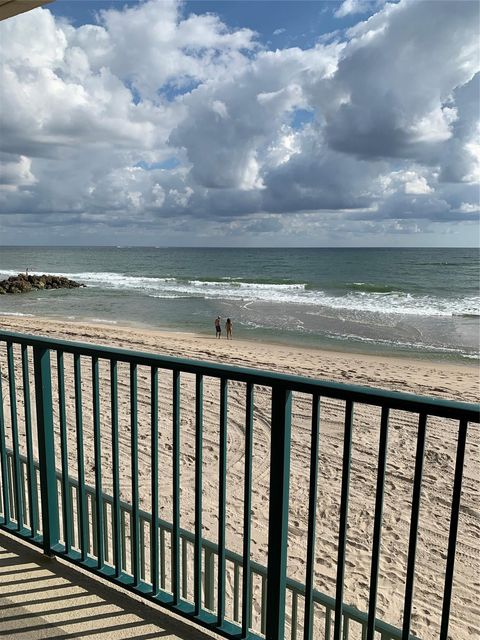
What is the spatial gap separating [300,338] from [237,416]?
38.2ft

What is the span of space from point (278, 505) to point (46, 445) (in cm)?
123

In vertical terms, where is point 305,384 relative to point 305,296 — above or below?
above

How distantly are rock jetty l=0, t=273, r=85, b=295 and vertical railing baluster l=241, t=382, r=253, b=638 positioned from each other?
39490 mm

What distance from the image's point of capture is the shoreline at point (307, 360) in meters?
12.4

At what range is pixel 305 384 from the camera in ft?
5.77

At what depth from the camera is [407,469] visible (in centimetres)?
675

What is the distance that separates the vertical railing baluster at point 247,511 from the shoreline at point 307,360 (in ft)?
32.6

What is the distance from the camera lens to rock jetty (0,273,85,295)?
127 feet

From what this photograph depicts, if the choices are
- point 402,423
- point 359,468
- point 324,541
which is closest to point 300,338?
point 402,423

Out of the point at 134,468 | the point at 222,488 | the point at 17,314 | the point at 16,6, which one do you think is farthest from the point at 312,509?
the point at 17,314

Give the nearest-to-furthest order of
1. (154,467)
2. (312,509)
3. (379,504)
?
(379,504) < (312,509) < (154,467)

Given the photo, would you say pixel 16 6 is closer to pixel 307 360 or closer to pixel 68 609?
pixel 68 609

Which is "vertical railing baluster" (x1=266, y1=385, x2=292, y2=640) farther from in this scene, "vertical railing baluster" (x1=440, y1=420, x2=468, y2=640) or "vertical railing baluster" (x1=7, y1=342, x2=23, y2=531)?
"vertical railing baluster" (x1=7, y1=342, x2=23, y2=531)

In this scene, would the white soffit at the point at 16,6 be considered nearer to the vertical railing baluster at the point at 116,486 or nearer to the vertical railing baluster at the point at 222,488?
the vertical railing baluster at the point at 116,486
